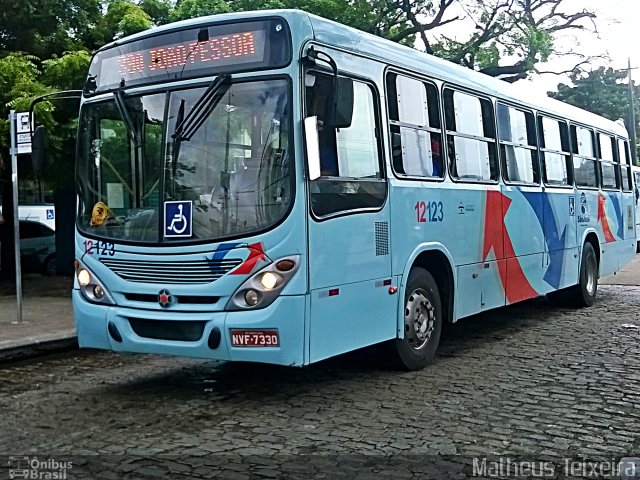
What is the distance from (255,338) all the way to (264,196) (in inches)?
42.9

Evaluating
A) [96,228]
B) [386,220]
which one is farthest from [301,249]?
[96,228]

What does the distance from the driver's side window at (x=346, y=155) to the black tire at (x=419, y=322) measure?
1.05 m

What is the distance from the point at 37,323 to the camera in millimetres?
11281

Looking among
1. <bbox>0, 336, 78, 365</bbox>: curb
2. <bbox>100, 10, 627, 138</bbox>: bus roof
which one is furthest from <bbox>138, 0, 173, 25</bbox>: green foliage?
<bbox>100, 10, 627, 138</bbox>: bus roof

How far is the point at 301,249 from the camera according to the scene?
20.0 feet

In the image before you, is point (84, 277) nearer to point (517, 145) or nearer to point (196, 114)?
point (196, 114)

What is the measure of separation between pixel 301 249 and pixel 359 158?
123 cm

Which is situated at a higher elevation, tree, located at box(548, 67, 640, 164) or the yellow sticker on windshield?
tree, located at box(548, 67, 640, 164)

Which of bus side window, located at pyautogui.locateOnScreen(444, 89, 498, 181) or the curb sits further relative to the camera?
the curb

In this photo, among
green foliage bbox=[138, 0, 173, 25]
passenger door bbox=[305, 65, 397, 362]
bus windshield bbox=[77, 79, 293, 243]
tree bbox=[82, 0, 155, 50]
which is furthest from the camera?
green foliage bbox=[138, 0, 173, 25]

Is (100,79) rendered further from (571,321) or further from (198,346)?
(571,321)

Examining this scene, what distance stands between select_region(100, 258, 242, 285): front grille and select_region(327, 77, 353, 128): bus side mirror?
53.3 inches

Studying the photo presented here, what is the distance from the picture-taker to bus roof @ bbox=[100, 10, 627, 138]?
6449mm

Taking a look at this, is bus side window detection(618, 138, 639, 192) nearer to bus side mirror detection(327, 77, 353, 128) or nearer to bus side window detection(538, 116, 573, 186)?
bus side window detection(538, 116, 573, 186)
